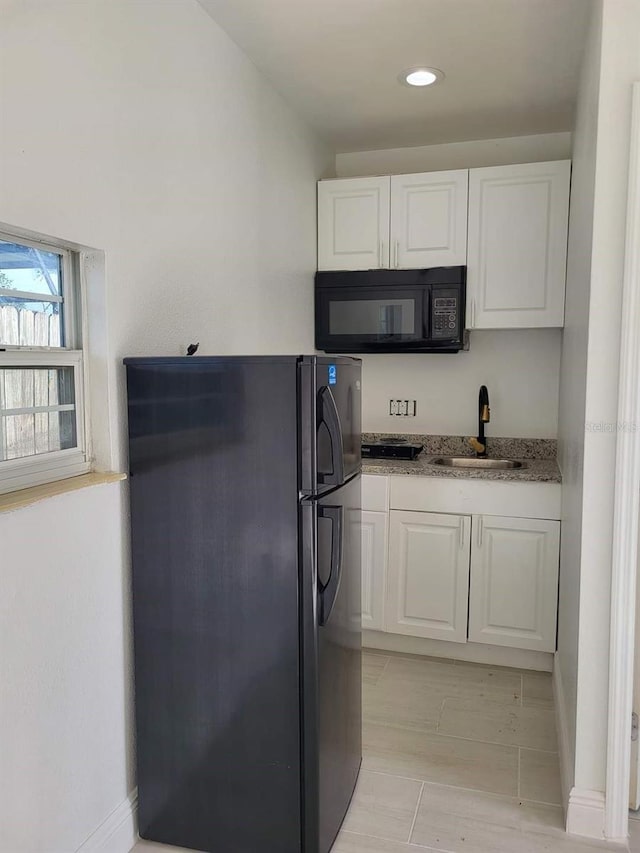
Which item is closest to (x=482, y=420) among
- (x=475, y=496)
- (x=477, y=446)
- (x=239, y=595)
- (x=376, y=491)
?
(x=477, y=446)

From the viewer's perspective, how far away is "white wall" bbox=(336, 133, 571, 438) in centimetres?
341

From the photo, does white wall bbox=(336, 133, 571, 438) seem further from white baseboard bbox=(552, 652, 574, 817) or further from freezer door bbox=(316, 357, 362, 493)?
freezer door bbox=(316, 357, 362, 493)

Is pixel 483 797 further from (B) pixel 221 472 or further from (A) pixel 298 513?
(B) pixel 221 472

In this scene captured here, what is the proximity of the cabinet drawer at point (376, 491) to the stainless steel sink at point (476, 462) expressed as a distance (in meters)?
0.41

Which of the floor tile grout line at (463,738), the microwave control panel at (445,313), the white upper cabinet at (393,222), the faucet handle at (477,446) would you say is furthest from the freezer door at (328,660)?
the white upper cabinet at (393,222)

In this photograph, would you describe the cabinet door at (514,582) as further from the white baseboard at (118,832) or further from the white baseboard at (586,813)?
the white baseboard at (118,832)

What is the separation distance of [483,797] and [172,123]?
2406mm

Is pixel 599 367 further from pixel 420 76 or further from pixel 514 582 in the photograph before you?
pixel 420 76

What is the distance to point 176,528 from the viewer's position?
1.81m

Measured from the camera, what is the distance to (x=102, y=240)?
171cm

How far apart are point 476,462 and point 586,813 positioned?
1797 millimetres

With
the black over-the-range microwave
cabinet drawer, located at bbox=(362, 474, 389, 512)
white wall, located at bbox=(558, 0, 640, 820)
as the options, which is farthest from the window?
the black over-the-range microwave

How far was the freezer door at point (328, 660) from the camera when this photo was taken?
1723 mm

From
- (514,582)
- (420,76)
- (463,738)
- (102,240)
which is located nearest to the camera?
(102,240)
